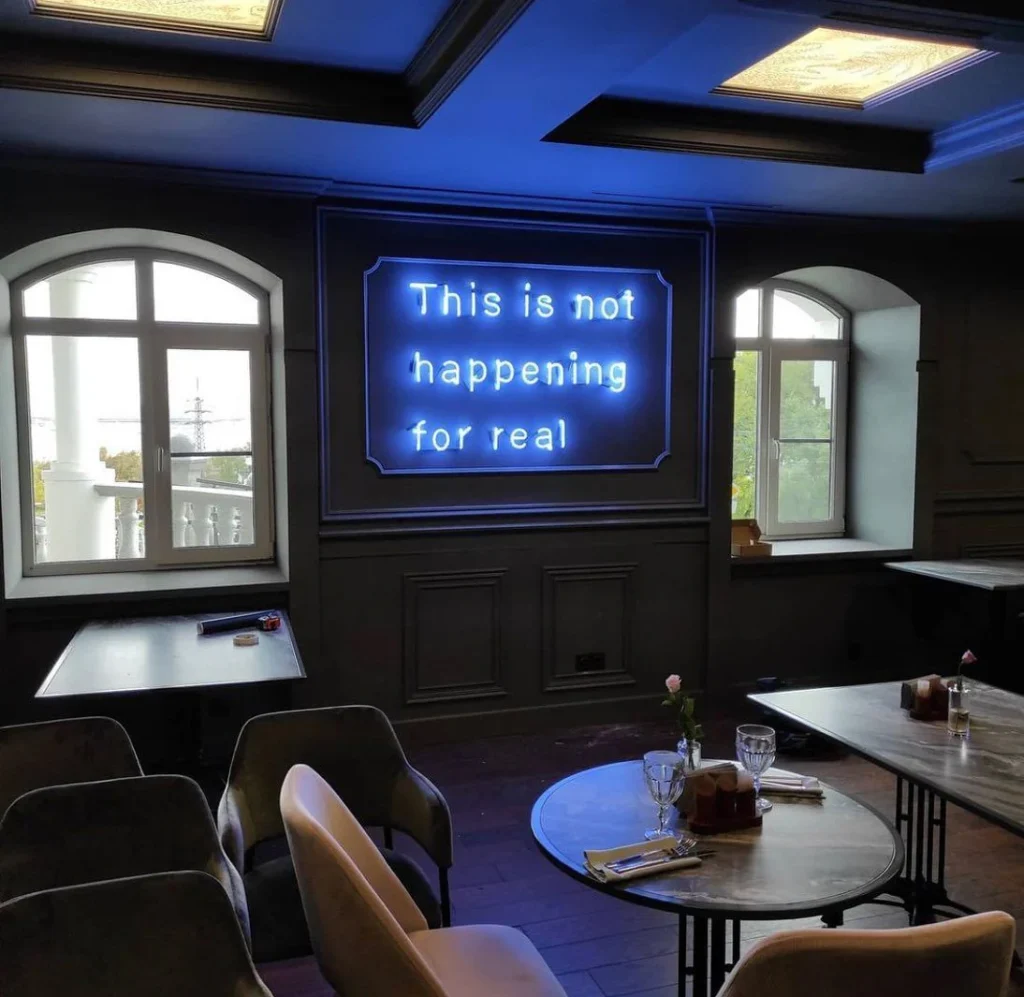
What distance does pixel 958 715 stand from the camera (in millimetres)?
2564

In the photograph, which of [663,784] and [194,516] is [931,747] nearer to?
[663,784]

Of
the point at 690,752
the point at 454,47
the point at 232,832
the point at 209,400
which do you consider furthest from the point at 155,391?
the point at 690,752

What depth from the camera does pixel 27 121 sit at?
3.27 meters

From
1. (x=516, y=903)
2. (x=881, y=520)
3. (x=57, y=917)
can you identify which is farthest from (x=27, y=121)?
(x=881, y=520)

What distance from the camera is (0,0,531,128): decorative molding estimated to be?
9.33 feet

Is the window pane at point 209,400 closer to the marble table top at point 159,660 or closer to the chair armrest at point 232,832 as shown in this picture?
the marble table top at point 159,660

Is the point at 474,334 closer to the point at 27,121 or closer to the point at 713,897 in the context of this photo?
the point at 27,121

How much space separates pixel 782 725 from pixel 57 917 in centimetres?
380

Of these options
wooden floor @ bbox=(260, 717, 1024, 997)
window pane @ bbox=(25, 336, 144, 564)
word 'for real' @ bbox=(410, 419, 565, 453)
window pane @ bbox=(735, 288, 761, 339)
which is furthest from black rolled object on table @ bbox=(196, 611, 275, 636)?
window pane @ bbox=(735, 288, 761, 339)

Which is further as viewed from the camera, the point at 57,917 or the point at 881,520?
the point at 881,520

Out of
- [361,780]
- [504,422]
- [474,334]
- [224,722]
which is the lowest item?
[224,722]

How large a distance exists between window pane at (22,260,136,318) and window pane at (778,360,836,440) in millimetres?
3529

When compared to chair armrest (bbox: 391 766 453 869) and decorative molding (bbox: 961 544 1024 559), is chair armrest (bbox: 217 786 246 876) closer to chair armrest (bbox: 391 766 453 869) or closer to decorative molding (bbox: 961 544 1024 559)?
chair armrest (bbox: 391 766 453 869)

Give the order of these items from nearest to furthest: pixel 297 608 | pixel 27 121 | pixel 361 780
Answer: pixel 361 780 < pixel 27 121 < pixel 297 608
